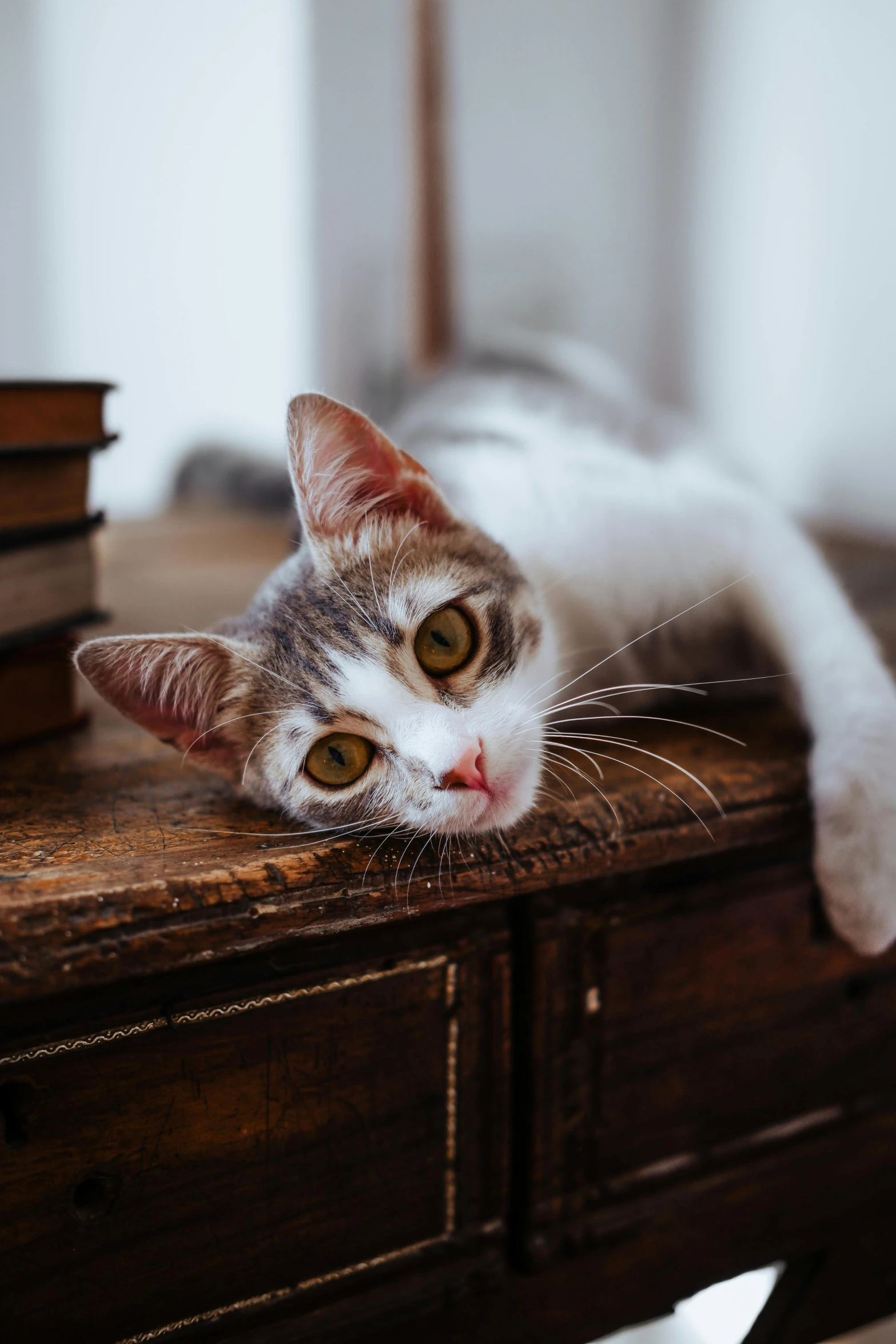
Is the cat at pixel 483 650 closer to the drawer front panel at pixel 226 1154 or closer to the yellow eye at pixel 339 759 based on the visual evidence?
the yellow eye at pixel 339 759

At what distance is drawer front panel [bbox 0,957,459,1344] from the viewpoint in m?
0.50

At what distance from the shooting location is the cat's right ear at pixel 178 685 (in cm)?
58

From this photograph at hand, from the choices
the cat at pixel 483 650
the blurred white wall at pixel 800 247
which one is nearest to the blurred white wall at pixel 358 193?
the blurred white wall at pixel 800 247

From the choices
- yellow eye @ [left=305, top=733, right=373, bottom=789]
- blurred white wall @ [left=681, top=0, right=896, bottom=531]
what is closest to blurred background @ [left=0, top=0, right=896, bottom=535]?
blurred white wall @ [left=681, top=0, right=896, bottom=531]

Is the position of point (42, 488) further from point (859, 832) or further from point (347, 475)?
point (859, 832)

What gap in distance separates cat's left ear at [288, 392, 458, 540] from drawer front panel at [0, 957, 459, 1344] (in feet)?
1.03

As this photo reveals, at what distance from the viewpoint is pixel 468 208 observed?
86.4 inches

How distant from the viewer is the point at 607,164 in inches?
83.4

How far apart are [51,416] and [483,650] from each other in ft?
1.13

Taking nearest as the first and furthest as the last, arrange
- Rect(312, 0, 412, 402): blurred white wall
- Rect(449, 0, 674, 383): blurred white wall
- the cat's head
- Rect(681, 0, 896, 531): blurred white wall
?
the cat's head < Rect(681, 0, 896, 531): blurred white wall < Rect(449, 0, 674, 383): blurred white wall < Rect(312, 0, 412, 402): blurred white wall

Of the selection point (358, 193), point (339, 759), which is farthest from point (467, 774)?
point (358, 193)

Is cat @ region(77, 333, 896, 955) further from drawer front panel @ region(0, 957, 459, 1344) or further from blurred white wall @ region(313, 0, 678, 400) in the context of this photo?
blurred white wall @ region(313, 0, 678, 400)

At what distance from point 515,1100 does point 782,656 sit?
390mm

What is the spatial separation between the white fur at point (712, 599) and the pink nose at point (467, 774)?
0.15 m
